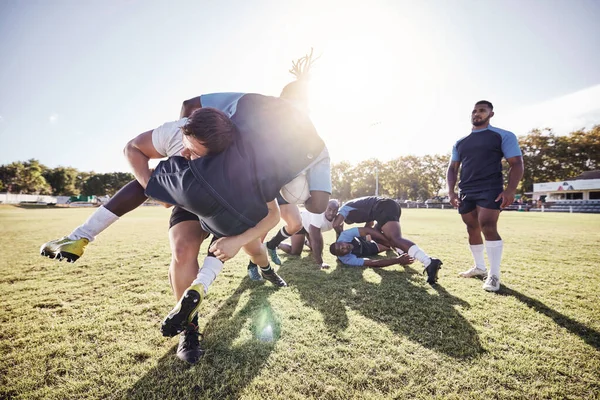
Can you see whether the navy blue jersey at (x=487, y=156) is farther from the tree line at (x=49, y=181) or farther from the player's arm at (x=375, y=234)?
the tree line at (x=49, y=181)

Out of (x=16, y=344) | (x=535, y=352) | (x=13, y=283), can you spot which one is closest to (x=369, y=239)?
(x=535, y=352)

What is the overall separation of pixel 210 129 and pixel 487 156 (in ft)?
13.1

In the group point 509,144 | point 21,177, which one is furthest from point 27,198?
point 509,144

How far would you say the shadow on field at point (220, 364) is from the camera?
1570mm

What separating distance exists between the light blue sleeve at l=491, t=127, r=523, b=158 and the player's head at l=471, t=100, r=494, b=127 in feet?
0.85

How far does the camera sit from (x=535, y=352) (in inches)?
76.7

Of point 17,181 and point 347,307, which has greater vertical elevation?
point 17,181

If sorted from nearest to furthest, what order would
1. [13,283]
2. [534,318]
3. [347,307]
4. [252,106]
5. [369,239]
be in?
[252,106]
[534,318]
[347,307]
[13,283]
[369,239]

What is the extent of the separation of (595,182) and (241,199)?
213 feet

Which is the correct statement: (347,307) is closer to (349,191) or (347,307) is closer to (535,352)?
(535,352)

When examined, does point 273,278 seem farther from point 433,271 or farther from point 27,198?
point 27,198

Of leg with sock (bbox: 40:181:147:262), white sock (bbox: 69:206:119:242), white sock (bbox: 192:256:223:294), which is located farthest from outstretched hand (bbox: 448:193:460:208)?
white sock (bbox: 69:206:119:242)

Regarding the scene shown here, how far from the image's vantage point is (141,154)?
7.82 feet

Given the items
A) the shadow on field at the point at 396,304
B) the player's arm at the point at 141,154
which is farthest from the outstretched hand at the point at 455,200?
the player's arm at the point at 141,154
